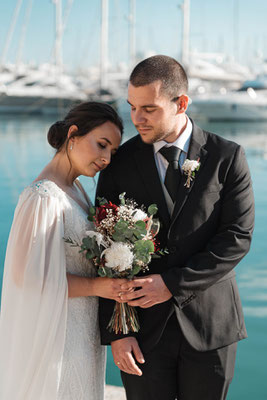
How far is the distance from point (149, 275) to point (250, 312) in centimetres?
412

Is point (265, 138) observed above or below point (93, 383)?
below

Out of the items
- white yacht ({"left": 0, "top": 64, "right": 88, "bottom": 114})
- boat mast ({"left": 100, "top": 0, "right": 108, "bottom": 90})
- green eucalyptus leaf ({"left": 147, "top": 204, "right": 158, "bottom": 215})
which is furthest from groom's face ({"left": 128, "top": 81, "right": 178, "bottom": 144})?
white yacht ({"left": 0, "top": 64, "right": 88, "bottom": 114})

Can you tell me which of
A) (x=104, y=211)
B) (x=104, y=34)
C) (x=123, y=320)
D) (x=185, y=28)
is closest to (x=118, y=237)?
(x=104, y=211)

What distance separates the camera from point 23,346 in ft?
6.63

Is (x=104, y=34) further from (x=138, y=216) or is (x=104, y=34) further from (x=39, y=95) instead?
(x=138, y=216)

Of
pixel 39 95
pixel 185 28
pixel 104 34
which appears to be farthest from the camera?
pixel 39 95

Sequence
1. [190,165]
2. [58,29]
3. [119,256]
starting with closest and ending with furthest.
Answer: [119,256]
[190,165]
[58,29]

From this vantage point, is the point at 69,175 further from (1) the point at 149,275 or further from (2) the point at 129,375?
(2) the point at 129,375

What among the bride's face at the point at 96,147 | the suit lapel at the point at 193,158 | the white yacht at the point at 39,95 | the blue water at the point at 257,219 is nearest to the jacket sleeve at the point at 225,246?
the suit lapel at the point at 193,158

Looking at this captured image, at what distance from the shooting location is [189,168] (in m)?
1.95

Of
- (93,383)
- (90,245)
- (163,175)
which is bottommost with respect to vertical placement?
(93,383)

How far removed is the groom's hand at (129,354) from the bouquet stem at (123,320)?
0.05m

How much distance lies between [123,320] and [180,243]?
371mm

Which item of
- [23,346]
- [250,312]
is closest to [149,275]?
[23,346]
